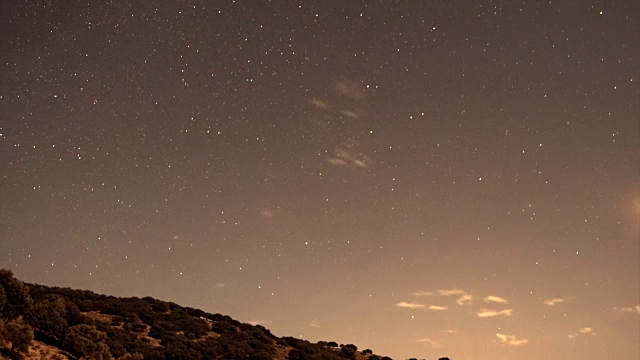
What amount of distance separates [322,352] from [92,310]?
1781 cm

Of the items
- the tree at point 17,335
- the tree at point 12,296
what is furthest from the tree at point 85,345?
the tree at point 17,335

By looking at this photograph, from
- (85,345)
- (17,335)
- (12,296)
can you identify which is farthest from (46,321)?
(17,335)

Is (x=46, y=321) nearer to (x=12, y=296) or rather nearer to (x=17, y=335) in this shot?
(x=12, y=296)

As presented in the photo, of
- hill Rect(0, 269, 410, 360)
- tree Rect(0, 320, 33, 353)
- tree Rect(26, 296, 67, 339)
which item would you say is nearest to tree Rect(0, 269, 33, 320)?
hill Rect(0, 269, 410, 360)

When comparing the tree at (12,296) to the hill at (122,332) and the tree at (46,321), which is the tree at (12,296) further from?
the tree at (46,321)

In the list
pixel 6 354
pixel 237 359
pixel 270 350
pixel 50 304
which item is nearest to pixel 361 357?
pixel 270 350

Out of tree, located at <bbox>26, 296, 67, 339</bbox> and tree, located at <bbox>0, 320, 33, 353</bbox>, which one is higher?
tree, located at <bbox>26, 296, 67, 339</bbox>

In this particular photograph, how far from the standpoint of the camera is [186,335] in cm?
3784

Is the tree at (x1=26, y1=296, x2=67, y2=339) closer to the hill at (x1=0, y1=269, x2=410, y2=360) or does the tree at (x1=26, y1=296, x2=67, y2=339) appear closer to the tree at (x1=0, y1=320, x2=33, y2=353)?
the hill at (x1=0, y1=269, x2=410, y2=360)

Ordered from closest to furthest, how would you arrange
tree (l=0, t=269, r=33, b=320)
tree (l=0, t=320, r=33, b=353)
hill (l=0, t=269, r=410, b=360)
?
tree (l=0, t=320, r=33, b=353)
hill (l=0, t=269, r=410, b=360)
tree (l=0, t=269, r=33, b=320)

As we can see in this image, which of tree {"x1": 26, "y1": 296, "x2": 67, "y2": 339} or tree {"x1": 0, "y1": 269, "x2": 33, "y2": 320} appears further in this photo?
tree {"x1": 0, "y1": 269, "x2": 33, "y2": 320}

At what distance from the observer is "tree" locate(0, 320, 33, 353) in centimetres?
2109

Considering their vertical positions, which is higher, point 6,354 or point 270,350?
point 270,350

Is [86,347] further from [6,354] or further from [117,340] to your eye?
[117,340]
